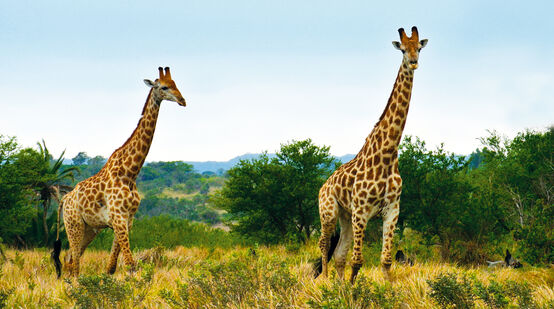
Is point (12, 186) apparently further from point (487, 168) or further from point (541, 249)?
point (487, 168)

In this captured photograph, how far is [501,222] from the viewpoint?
51.3 ft

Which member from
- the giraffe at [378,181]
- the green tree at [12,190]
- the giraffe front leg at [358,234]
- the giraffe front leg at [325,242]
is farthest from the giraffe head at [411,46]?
the green tree at [12,190]

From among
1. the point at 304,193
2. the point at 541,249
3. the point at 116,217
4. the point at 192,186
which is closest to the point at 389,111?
the point at 116,217

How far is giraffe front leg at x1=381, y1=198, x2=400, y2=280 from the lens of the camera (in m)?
7.05

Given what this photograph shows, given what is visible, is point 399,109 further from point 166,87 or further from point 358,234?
point 166,87

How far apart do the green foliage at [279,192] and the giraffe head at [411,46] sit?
9.66 m

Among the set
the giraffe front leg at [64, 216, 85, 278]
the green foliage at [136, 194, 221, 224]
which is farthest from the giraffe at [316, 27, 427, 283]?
the green foliage at [136, 194, 221, 224]

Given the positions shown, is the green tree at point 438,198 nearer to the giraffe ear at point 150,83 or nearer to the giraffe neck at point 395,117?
the giraffe neck at point 395,117

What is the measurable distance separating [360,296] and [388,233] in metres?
1.39

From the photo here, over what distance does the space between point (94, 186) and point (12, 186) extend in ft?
24.0

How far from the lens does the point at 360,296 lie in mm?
5934

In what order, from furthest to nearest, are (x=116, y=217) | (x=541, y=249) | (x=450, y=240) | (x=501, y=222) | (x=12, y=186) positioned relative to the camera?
1. (x=501, y=222)
2. (x=12, y=186)
3. (x=450, y=240)
4. (x=541, y=249)
5. (x=116, y=217)

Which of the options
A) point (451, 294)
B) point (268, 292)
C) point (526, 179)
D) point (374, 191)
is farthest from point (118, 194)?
point (526, 179)

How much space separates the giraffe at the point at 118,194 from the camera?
8492 millimetres
